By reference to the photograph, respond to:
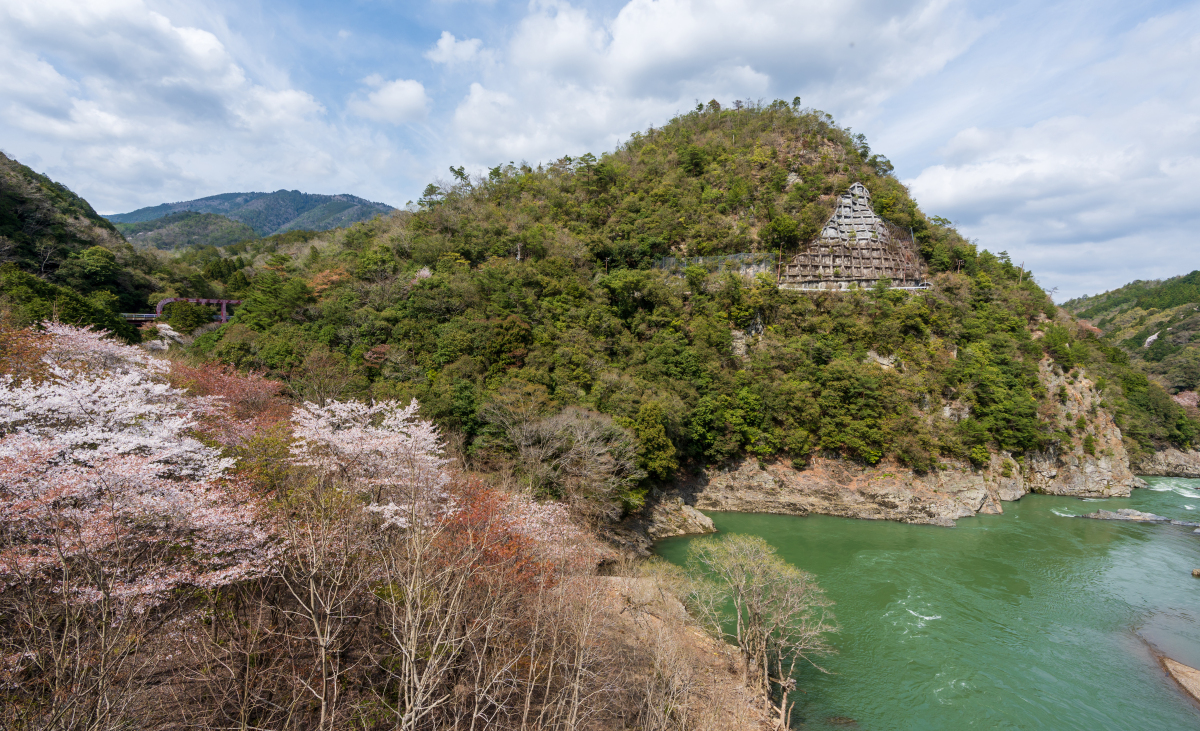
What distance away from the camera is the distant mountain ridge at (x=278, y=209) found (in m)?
149

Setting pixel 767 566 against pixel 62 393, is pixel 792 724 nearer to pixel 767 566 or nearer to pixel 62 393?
pixel 767 566

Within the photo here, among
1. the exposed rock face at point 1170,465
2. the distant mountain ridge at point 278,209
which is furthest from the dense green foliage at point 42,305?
the distant mountain ridge at point 278,209

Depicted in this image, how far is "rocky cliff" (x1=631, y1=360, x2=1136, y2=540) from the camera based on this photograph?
24.4 m

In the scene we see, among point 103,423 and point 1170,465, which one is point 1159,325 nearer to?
point 1170,465

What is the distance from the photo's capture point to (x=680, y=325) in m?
30.9

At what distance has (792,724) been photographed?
37.2 feet

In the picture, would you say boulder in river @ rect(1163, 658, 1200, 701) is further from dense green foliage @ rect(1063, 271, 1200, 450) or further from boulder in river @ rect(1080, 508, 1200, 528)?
dense green foliage @ rect(1063, 271, 1200, 450)

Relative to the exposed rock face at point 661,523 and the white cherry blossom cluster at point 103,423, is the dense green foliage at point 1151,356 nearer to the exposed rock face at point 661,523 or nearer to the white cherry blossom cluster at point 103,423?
the exposed rock face at point 661,523

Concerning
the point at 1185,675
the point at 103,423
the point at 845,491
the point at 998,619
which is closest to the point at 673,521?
the point at 845,491

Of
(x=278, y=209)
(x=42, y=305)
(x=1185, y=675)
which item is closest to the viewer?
(x=1185, y=675)

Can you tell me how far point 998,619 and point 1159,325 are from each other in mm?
81744

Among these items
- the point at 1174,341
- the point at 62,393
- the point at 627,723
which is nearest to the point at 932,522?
the point at 627,723

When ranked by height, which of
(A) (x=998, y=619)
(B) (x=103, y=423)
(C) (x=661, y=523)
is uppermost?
(B) (x=103, y=423)

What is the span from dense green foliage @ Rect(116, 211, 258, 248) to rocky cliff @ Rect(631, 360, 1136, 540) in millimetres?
97071
